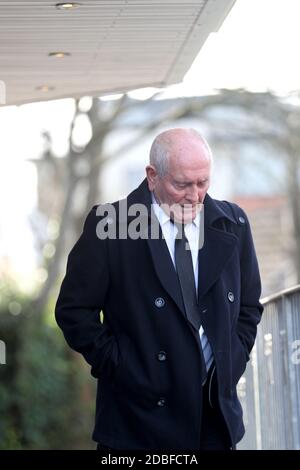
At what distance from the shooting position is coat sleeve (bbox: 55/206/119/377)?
5.38 metres

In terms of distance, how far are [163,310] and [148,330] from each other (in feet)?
0.34

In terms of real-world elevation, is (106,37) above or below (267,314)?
above

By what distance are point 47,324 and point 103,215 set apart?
1455 centimetres

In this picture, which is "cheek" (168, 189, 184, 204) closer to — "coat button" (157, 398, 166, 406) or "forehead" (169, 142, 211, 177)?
"forehead" (169, 142, 211, 177)

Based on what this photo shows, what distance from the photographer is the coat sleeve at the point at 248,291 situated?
5.62 m

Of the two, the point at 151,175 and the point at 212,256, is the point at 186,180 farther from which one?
the point at 212,256

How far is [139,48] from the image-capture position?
8289mm

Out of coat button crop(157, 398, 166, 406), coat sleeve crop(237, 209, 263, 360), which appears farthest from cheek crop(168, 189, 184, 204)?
coat button crop(157, 398, 166, 406)

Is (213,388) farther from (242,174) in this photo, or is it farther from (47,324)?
(242,174)

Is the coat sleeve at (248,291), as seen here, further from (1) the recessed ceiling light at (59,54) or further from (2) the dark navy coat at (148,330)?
(1) the recessed ceiling light at (59,54)

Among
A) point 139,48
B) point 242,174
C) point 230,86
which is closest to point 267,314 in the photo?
point 139,48

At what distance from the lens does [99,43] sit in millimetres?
8016

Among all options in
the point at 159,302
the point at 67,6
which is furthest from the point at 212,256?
the point at 67,6

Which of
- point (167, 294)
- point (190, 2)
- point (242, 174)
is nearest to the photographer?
point (167, 294)
